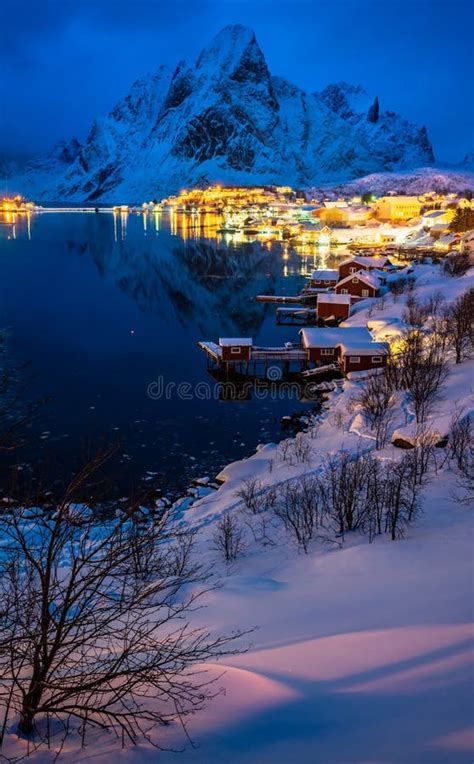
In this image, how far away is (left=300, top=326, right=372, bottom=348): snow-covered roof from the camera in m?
29.6

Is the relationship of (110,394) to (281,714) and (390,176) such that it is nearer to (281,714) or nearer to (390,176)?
(281,714)

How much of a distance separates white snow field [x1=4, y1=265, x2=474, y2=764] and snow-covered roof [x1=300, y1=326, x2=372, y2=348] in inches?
714

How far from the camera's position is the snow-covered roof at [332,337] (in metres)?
29.6

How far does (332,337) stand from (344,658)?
25174 mm

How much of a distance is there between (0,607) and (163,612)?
302 cm

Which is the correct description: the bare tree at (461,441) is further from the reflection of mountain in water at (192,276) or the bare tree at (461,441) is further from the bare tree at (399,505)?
the reflection of mountain in water at (192,276)

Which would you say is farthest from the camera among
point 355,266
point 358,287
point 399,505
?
point 355,266

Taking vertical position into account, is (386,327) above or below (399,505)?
above

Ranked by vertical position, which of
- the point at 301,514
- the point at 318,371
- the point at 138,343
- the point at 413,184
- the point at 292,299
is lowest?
the point at 301,514

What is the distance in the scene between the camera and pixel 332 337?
30.1 meters

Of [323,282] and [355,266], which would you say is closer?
[323,282]

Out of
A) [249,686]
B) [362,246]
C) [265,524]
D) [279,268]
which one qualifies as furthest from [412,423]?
[362,246]

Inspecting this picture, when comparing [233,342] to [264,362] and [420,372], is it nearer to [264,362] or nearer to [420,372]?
[264,362]

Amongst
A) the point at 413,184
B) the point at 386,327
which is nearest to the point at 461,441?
the point at 386,327
